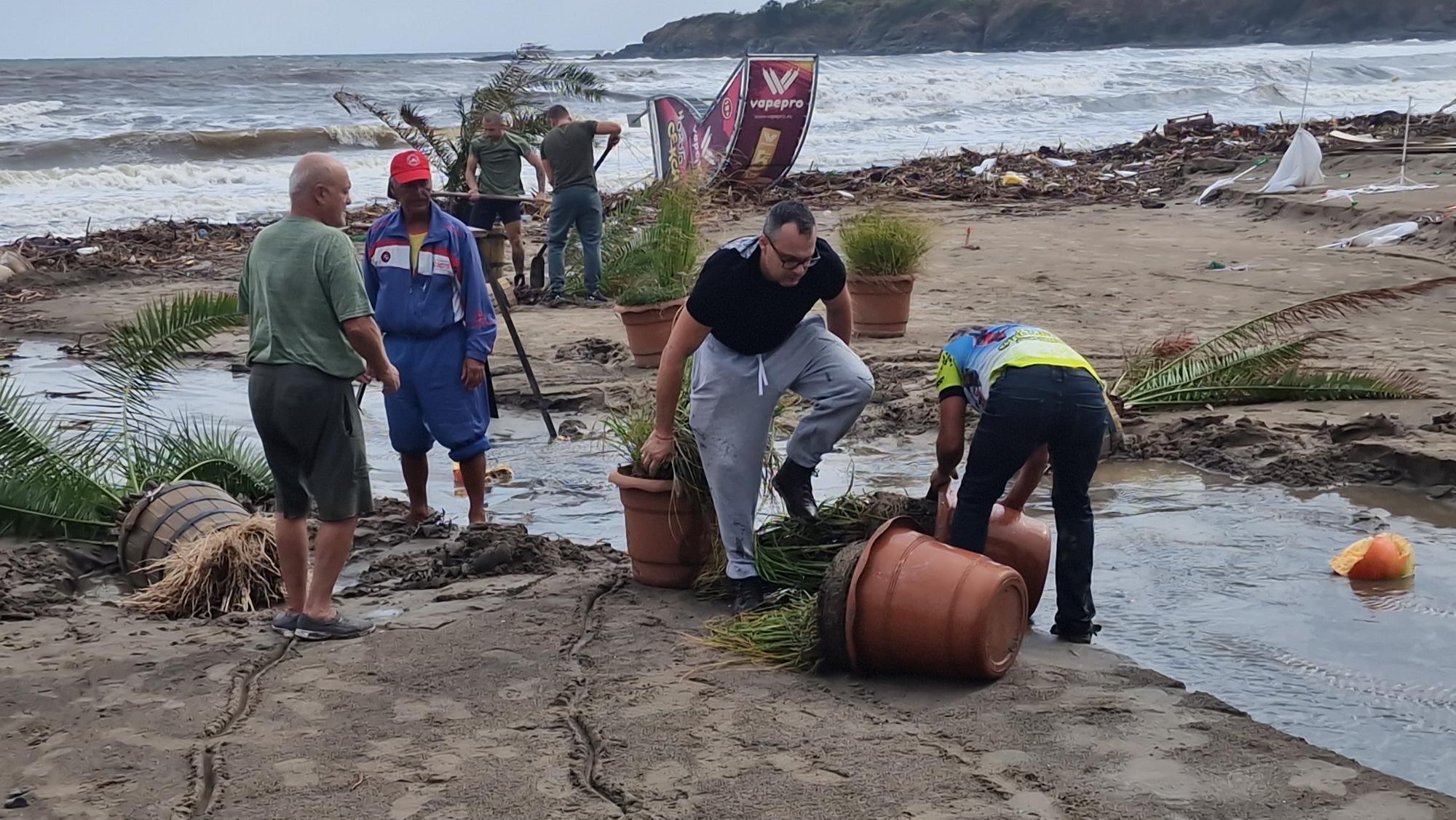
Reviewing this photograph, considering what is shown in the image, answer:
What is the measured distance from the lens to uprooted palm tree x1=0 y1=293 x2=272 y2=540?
637 centimetres

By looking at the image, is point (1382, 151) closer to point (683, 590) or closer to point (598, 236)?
point (598, 236)

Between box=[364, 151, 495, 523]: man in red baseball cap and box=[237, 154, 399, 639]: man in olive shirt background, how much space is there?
48.2 inches

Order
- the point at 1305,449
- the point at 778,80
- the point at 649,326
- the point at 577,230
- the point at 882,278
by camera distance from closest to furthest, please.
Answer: the point at 1305,449 < the point at 649,326 < the point at 882,278 < the point at 577,230 < the point at 778,80

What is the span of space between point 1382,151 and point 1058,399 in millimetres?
16990

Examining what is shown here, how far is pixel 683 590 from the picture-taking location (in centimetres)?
543

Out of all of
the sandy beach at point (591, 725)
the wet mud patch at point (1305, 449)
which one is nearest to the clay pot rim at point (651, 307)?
the wet mud patch at point (1305, 449)

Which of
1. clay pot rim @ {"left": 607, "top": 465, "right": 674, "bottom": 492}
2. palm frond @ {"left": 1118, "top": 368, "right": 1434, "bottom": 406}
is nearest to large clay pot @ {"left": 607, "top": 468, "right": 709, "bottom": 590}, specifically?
clay pot rim @ {"left": 607, "top": 465, "right": 674, "bottom": 492}

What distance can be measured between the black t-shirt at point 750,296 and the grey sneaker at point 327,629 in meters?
1.62

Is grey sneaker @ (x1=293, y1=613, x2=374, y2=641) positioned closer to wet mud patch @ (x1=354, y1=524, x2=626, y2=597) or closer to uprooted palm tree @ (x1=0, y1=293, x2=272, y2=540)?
wet mud patch @ (x1=354, y1=524, x2=626, y2=597)

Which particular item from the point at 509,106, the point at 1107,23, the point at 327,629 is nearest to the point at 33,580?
the point at 327,629

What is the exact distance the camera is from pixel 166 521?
19.6ft

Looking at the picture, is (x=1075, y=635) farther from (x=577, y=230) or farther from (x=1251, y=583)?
(x=577, y=230)

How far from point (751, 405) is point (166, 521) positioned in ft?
8.87

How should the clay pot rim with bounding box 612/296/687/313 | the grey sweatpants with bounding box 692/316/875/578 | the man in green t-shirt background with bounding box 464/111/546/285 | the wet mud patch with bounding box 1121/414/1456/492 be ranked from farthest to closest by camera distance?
the man in green t-shirt background with bounding box 464/111/546/285 → the clay pot rim with bounding box 612/296/687/313 → the wet mud patch with bounding box 1121/414/1456/492 → the grey sweatpants with bounding box 692/316/875/578
